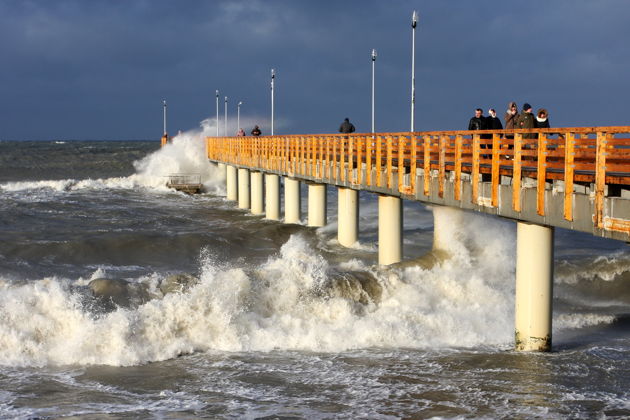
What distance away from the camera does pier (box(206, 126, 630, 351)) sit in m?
11.3

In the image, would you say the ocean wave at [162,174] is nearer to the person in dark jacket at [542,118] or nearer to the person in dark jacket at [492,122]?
the person in dark jacket at [492,122]

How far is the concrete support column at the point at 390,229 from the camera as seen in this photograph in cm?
2134

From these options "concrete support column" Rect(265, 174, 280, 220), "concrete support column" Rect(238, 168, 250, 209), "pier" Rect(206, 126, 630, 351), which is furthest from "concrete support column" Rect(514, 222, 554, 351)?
"concrete support column" Rect(238, 168, 250, 209)

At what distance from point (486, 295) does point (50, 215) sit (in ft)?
79.0

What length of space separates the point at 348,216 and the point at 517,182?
41.2 ft

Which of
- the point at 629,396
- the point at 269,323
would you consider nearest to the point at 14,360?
the point at 269,323

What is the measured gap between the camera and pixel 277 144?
110ft

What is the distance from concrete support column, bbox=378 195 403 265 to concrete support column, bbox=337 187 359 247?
153 inches

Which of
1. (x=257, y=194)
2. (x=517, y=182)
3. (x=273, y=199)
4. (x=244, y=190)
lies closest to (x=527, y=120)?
(x=517, y=182)

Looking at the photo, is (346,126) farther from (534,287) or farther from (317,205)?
(534,287)

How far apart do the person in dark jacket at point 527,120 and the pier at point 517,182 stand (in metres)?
0.15

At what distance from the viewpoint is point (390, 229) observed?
21.5 metres

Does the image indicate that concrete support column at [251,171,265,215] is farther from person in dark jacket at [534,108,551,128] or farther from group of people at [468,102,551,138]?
person in dark jacket at [534,108,551,128]

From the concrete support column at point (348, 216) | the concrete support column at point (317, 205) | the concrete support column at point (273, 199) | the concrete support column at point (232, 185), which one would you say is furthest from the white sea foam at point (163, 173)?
the concrete support column at point (348, 216)
